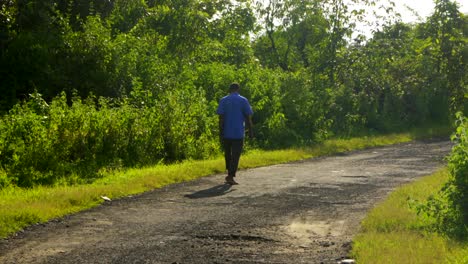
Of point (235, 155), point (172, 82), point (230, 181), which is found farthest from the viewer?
→ point (172, 82)

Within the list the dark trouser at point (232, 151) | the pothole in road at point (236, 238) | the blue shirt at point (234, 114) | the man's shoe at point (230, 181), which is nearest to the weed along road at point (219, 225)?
the pothole in road at point (236, 238)

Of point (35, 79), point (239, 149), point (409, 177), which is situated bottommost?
point (409, 177)

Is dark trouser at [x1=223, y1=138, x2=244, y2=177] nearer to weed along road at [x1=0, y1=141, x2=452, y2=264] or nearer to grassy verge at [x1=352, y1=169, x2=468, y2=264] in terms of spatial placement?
weed along road at [x1=0, y1=141, x2=452, y2=264]

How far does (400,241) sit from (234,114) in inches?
271

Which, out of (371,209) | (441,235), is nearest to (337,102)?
(371,209)

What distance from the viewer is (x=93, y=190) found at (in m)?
12.5

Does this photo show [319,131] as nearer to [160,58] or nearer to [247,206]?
[160,58]

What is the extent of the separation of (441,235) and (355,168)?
9.07 m

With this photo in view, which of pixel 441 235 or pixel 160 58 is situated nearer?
pixel 441 235

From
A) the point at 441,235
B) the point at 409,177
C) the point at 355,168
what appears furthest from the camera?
the point at 355,168

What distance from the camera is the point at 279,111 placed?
25.7 metres

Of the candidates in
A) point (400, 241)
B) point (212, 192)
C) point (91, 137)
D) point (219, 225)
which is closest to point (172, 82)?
point (91, 137)

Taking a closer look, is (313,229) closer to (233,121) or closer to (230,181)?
(230,181)

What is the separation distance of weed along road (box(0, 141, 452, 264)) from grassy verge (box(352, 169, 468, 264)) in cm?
24
